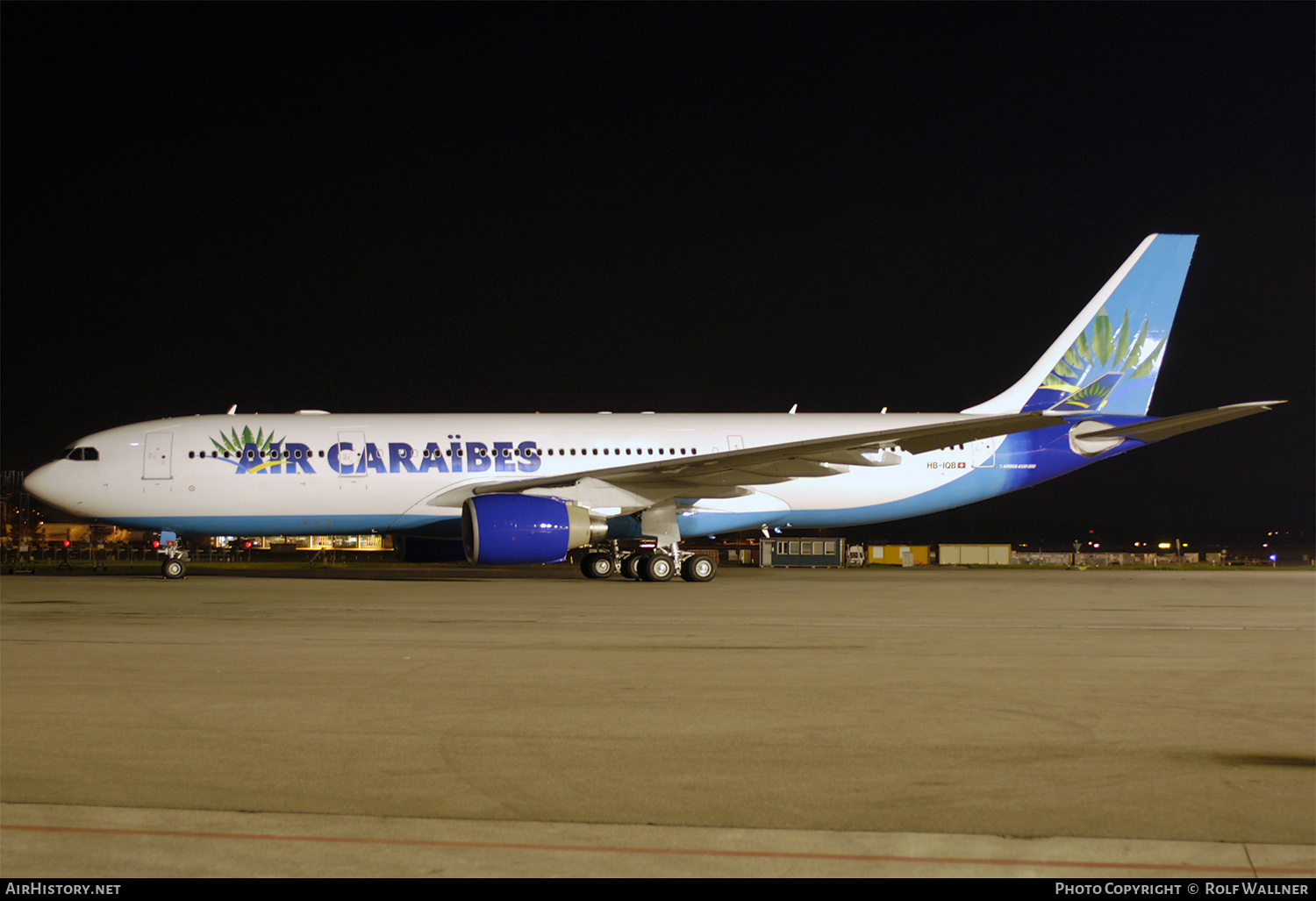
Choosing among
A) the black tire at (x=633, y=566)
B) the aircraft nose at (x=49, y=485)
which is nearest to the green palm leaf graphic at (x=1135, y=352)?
the black tire at (x=633, y=566)

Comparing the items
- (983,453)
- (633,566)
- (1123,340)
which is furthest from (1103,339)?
(633,566)

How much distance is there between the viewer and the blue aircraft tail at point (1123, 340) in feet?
80.5

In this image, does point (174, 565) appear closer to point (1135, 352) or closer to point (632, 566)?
point (632, 566)

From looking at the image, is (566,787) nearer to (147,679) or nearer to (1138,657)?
(147,679)

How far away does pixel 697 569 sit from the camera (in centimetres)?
2123

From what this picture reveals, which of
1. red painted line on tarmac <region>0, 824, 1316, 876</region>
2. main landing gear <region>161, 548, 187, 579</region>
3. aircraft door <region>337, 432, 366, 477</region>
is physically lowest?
red painted line on tarmac <region>0, 824, 1316, 876</region>

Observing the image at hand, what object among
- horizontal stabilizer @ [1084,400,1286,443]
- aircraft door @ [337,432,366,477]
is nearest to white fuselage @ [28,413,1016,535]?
aircraft door @ [337,432,366,477]

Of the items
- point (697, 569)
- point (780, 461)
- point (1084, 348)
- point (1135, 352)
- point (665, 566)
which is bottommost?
point (697, 569)

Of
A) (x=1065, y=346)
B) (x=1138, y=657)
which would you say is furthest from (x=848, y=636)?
(x=1065, y=346)

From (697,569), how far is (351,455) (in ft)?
25.4

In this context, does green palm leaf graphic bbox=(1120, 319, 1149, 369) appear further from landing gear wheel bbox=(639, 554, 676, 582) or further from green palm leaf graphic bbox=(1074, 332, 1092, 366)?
landing gear wheel bbox=(639, 554, 676, 582)

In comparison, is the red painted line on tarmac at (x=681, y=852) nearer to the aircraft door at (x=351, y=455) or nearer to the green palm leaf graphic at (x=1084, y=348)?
the aircraft door at (x=351, y=455)

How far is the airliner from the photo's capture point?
1980 centimetres

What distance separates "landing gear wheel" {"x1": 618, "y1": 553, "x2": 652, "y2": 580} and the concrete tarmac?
9028 mm
